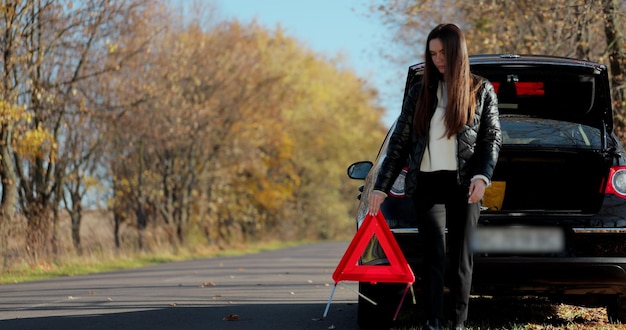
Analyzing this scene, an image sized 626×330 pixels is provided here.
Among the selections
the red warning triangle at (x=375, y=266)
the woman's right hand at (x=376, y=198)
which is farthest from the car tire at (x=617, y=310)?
the woman's right hand at (x=376, y=198)

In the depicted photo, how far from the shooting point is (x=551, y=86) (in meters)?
7.52

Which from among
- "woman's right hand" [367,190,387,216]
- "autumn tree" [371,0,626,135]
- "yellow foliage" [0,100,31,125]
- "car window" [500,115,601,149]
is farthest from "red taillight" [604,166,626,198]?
"yellow foliage" [0,100,31,125]

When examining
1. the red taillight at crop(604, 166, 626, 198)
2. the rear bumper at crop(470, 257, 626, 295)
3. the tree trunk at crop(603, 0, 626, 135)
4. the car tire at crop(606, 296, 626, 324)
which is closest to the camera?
the rear bumper at crop(470, 257, 626, 295)

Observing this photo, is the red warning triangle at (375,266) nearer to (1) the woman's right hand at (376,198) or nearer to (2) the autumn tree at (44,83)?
(1) the woman's right hand at (376,198)

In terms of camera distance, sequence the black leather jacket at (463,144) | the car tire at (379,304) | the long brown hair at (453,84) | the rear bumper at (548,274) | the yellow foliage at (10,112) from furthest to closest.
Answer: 1. the yellow foliage at (10,112)
2. the car tire at (379,304)
3. the rear bumper at (548,274)
4. the black leather jacket at (463,144)
5. the long brown hair at (453,84)

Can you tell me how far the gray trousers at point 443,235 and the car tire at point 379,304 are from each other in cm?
91

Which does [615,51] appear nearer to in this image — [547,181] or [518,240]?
[547,181]

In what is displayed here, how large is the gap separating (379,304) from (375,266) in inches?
20.5

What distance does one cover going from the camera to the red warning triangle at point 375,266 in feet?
21.5

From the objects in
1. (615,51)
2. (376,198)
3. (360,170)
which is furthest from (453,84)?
(615,51)

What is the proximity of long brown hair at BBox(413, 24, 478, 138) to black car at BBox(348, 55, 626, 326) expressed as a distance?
3.40 ft

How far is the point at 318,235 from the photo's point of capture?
59.3 m

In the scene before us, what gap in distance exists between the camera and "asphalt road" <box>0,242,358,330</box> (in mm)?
8297

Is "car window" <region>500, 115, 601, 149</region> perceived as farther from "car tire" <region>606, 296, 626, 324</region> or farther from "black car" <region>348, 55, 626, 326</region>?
"car tire" <region>606, 296, 626, 324</region>
